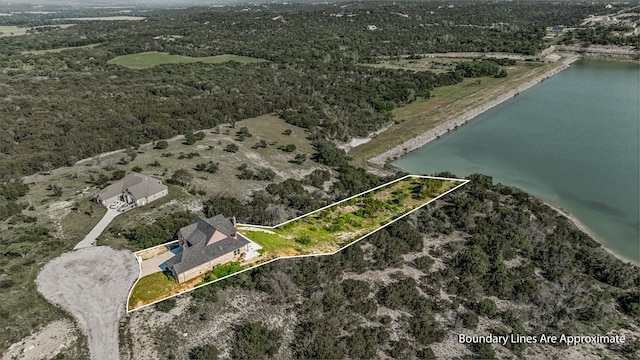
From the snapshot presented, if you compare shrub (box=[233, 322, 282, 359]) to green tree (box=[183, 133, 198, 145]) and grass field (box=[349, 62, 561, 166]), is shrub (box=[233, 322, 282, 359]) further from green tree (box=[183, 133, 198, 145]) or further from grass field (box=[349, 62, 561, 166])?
green tree (box=[183, 133, 198, 145])

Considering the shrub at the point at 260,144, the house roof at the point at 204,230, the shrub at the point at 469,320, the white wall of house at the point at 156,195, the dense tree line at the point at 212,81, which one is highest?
the dense tree line at the point at 212,81

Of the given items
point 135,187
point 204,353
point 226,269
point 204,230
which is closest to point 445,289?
point 226,269

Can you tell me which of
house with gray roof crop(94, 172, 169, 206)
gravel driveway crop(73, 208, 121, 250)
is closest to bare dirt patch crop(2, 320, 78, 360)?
gravel driveway crop(73, 208, 121, 250)

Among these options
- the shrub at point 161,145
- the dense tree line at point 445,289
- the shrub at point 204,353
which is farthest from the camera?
the shrub at point 161,145

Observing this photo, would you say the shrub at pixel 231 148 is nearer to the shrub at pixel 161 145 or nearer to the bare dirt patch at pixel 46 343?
the shrub at pixel 161 145

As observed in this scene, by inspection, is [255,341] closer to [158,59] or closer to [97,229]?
[97,229]

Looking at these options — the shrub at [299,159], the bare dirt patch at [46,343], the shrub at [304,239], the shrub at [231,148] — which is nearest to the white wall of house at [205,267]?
the shrub at [304,239]

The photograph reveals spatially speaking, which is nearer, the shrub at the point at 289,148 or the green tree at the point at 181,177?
the green tree at the point at 181,177
